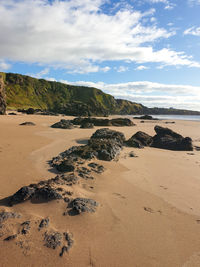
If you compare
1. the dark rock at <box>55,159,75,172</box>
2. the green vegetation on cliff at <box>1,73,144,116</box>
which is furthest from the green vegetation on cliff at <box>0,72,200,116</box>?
the dark rock at <box>55,159,75,172</box>

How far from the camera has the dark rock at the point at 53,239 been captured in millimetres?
2730

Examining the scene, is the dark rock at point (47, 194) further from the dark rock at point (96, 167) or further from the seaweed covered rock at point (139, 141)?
the seaweed covered rock at point (139, 141)

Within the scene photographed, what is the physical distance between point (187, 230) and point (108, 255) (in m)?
1.59

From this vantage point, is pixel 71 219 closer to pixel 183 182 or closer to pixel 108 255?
pixel 108 255

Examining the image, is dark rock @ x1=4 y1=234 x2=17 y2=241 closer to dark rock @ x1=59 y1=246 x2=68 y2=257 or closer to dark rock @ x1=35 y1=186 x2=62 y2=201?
dark rock @ x1=59 y1=246 x2=68 y2=257

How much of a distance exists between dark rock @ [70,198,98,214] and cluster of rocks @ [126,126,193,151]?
736 cm

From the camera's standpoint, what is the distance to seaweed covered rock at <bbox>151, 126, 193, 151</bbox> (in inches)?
440

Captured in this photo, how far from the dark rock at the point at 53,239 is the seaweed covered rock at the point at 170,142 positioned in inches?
388

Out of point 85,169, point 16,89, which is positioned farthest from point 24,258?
point 16,89

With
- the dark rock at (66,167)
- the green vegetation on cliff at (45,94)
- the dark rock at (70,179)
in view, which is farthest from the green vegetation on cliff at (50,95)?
the dark rock at (70,179)

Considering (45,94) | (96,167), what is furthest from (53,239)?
(45,94)

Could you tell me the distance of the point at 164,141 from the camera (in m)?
12.0

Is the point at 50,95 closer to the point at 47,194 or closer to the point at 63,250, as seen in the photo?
the point at 47,194

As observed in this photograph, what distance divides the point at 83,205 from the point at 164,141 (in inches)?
373
